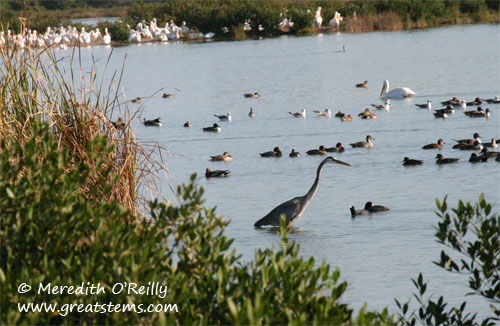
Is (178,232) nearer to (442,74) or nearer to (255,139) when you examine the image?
(255,139)

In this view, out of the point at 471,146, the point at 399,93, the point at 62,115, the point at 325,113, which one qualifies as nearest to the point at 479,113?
the point at 325,113

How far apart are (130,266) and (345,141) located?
53.4 ft

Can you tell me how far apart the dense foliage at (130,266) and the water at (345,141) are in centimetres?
411

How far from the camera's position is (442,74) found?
1350 inches

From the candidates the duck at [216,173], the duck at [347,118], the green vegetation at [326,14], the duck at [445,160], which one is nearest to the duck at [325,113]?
the duck at [347,118]

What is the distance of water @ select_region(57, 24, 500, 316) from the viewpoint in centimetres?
1068

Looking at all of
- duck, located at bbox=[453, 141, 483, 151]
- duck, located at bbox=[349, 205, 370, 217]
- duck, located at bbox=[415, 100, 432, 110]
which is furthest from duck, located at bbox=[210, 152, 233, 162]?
duck, located at bbox=[415, 100, 432, 110]

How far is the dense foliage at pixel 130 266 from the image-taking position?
14.4 feet

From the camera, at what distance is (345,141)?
20.3 metres

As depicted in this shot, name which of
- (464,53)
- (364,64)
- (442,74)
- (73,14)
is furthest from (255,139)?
(73,14)

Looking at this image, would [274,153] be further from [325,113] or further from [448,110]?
[448,110]

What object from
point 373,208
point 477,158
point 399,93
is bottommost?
point 399,93

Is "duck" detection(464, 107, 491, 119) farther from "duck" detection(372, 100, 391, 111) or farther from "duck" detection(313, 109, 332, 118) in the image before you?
"duck" detection(313, 109, 332, 118)

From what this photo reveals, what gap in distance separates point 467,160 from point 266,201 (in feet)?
16.9
